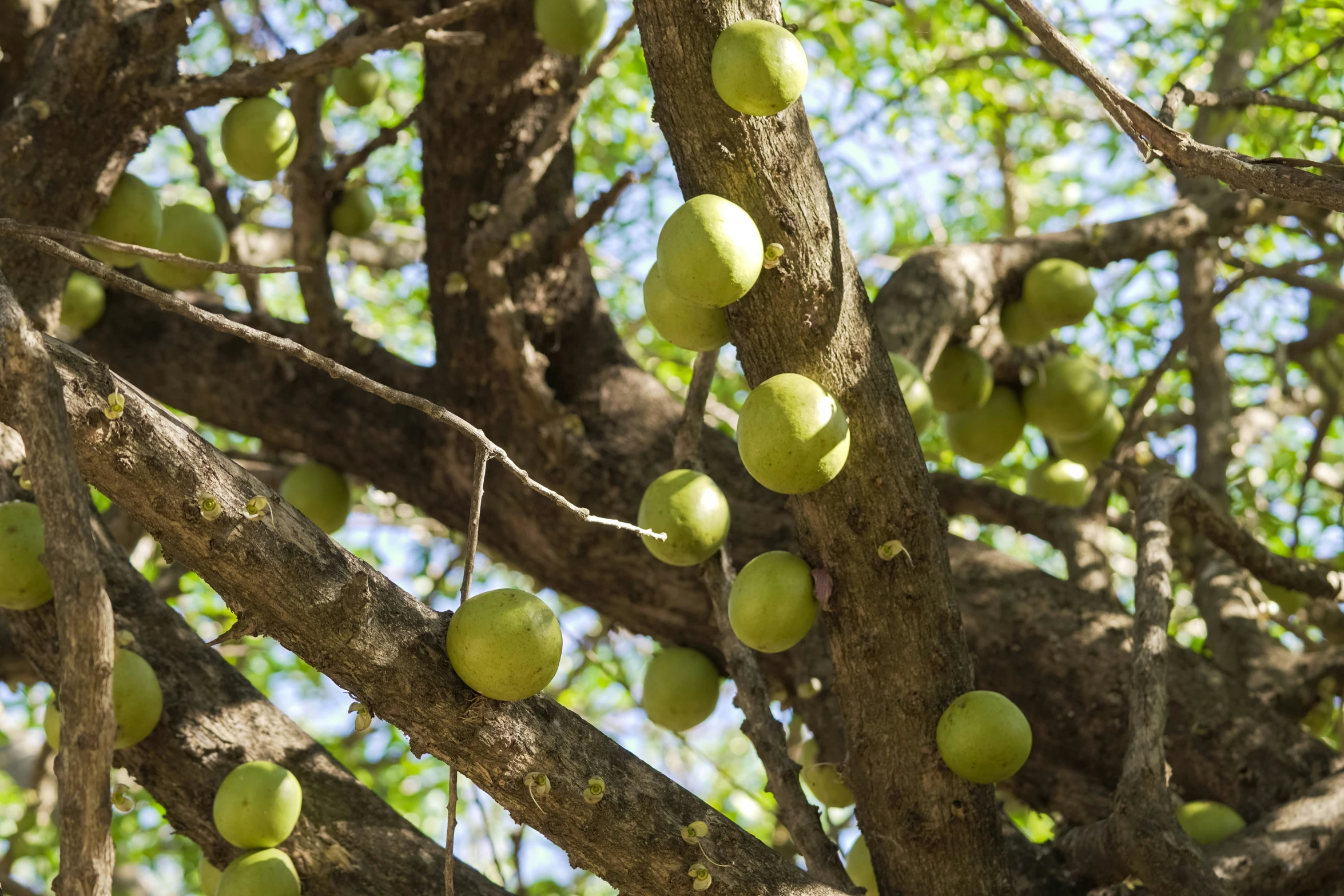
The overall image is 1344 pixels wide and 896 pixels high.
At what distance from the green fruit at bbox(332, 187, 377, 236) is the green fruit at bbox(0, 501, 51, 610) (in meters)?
1.65

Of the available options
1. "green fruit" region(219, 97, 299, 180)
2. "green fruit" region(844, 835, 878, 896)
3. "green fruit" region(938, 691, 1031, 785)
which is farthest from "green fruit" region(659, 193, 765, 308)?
"green fruit" region(219, 97, 299, 180)

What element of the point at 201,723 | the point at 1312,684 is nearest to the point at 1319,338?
the point at 1312,684

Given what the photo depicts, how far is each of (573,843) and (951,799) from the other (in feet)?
2.83

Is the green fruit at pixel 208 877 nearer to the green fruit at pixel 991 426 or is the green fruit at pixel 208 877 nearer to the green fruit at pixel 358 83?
the green fruit at pixel 358 83

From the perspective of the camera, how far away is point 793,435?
219 cm

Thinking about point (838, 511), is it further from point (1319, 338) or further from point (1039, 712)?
point (1319, 338)

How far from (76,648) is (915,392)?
7.36 ft

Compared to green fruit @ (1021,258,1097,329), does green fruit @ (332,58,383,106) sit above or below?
below

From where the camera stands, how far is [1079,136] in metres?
7.41

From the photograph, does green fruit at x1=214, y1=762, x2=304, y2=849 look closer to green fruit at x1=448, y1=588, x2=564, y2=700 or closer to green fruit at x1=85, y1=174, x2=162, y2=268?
green fruit at x1=448, y1=588, x2=564, y2=700

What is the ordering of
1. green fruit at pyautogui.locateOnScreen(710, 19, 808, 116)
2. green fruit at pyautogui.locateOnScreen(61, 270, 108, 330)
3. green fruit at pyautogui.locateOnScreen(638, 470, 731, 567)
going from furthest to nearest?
green fruit at pyautogui.locateOnScreen(61, 270, 108, 330), green fruit at pyautogui.locateOnScreen(638, 470, 731, 567), green fruit at pyautogui.locateOnScreen(710, 19, 808, 116)

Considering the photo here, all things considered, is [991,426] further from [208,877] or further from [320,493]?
[208,877]

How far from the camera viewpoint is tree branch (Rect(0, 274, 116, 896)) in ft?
4.54

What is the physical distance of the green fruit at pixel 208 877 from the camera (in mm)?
2841
